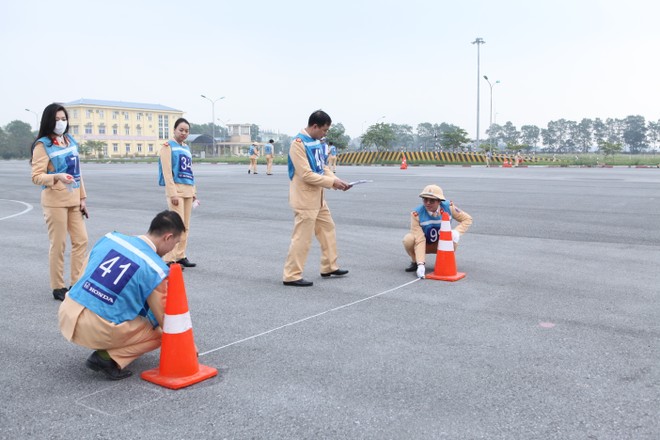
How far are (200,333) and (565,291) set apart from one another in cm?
377

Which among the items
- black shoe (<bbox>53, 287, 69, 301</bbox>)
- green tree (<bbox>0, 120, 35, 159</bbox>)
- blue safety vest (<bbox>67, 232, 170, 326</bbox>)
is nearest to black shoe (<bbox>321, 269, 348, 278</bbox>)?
black shoe (<bbox>53, 287, 69, 301</bbox>)

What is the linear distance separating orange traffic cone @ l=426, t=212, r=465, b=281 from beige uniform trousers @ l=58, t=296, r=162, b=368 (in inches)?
147

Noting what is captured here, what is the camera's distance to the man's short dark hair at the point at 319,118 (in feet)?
22.2

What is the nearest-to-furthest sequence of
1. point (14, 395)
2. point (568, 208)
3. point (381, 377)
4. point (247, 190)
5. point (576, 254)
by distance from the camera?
point (14, 395) < point (381, 377) < point (576, 254) < point (568, 208) < point (247, 190)

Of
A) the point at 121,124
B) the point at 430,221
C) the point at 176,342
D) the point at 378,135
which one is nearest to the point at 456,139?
the point at 378,135

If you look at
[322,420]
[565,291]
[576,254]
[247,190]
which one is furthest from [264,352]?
[247,190]

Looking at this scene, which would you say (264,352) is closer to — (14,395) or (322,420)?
(322,420)

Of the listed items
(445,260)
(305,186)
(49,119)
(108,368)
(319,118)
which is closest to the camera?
(108,368)

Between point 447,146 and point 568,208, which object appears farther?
point 447,146

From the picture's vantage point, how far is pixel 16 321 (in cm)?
541

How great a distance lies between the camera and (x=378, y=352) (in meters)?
4.56

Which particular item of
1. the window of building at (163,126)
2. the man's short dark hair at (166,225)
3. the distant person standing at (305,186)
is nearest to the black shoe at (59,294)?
the distant person standing at (305,186)

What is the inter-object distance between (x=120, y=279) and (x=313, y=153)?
3.32 meters

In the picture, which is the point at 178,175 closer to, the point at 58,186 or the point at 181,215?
the point at 181,215
